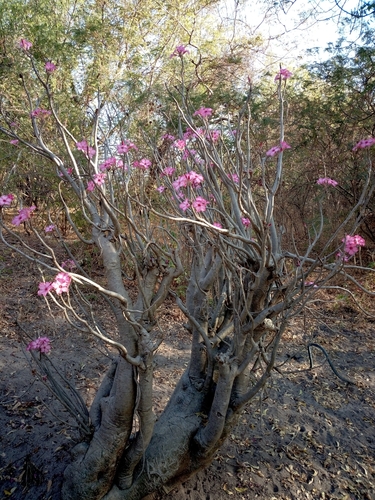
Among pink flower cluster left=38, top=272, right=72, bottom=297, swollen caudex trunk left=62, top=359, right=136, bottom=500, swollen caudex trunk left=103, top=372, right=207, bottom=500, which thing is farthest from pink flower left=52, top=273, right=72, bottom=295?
swollen caudex trunk left=103, top=372, right=207, bottom=500

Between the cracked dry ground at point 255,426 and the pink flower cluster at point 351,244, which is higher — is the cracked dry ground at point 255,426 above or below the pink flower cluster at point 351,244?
below

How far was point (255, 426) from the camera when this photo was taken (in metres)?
2.88

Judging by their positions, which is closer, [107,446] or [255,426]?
[107,446]

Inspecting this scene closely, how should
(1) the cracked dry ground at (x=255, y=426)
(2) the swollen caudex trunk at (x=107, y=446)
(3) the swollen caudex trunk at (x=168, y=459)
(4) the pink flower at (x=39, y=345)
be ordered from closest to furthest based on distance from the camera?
(2) the swollen caudex trunk at (x=107, y=446) < (3) the swollen caudex trunk at (x=168, y=459) < (4) the pink flower at (x=39, y=345) < (1) the cracked dry ground at (x=255, y=426)

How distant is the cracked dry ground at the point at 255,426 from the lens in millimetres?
2281

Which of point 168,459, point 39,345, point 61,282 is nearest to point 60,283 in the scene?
point 61,282

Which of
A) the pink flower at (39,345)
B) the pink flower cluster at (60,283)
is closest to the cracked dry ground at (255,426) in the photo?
the pink flower at (39,345)

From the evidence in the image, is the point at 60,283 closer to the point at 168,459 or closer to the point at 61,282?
the point at 61,282

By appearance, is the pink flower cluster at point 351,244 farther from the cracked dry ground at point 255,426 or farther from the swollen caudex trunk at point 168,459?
the swollen caudex trunk at point 168,459

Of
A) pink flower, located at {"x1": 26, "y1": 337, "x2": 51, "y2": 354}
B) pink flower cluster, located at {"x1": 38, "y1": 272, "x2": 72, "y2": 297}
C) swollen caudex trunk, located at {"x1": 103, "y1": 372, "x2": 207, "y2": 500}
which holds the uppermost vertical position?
pink flower cluster, located at {"x1": 38, "y1": 272, "x2": 72, "y2": 297}

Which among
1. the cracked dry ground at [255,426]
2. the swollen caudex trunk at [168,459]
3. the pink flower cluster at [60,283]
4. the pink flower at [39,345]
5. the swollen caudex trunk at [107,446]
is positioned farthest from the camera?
the cracked dry ground at [255,426]

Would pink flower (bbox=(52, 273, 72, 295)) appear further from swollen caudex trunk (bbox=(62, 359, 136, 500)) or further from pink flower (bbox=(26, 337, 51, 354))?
pink flower (bbox=(26, 337, 51, 354))

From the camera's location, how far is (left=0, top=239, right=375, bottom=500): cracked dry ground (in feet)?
7.48

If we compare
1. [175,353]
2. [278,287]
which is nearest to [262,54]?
[175,353]
